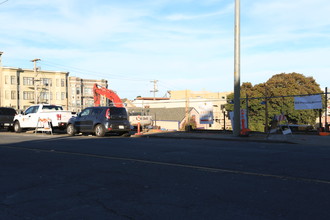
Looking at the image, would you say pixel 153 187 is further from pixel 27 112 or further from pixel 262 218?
pixel 27 112

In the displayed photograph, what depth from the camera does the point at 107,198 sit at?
5.20m

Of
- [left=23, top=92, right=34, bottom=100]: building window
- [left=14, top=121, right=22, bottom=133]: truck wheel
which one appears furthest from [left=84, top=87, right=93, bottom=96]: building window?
[left=14, top=121, right=22, bottom=133]: truck wheel

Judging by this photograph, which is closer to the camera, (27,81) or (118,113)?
(118,113)

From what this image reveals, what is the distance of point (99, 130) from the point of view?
18797 millimetres

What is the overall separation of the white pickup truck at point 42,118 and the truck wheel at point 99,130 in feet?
12.2

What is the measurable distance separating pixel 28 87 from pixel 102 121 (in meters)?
72.0

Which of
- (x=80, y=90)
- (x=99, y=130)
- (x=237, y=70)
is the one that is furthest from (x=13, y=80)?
(x=237, y=70)

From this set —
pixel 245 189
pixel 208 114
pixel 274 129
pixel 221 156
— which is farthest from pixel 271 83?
pixel 245 189

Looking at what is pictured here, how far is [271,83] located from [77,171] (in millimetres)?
55004

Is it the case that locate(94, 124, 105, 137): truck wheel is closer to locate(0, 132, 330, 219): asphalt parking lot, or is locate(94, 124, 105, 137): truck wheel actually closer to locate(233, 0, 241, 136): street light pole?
locate(233, 0, 241, 136): street light pole

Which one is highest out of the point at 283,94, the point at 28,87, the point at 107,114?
the point at 28,87

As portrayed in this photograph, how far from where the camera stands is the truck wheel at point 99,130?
18594mm

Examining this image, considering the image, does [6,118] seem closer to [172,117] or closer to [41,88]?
[172,117]

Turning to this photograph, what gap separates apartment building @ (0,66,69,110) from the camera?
260 feet
